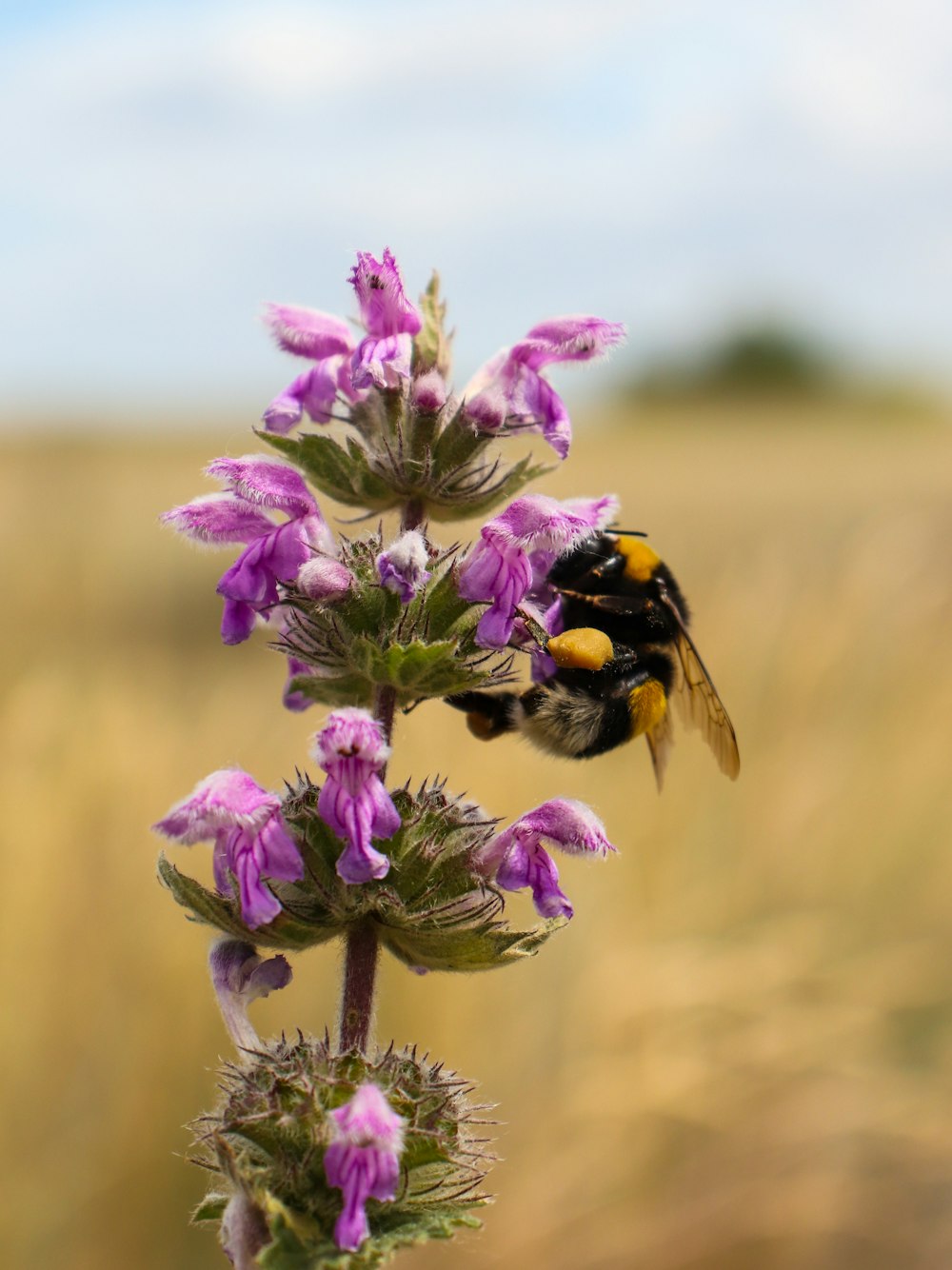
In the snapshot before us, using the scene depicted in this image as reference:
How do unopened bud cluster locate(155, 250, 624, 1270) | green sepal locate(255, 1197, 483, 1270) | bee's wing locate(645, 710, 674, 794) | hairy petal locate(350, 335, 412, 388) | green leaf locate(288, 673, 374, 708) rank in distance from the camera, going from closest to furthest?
1. green sepal locate(255, 1197, 483, 1270)
2. unopened bud cluster locate(155, 250, 624, 1270)
3. hairy petal locate(350, 335, 412, 388)
4. green leaf locate(288, 673, 374, 708)
5. bee's wing locate(645, 710, 674, 794)

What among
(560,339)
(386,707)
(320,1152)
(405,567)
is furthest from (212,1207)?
(560,339)

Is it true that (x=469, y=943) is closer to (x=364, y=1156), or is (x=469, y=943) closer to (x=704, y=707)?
(x=364, y=1156)

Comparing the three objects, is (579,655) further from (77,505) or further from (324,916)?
(77,505)

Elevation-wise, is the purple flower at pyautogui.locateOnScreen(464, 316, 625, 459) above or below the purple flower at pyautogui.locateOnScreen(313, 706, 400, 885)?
above

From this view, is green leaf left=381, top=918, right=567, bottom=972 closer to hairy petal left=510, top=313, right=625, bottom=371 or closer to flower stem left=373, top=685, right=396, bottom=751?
flower stem left=373, top=685, right=396, bottom=751

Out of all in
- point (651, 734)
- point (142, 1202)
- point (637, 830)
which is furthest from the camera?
point (637, 830)

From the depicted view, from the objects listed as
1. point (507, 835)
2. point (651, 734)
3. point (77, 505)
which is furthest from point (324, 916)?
point (77, 505)

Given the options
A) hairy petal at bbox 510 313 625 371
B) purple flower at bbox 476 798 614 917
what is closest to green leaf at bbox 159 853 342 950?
purple flower at bbox 476 798 614 917
